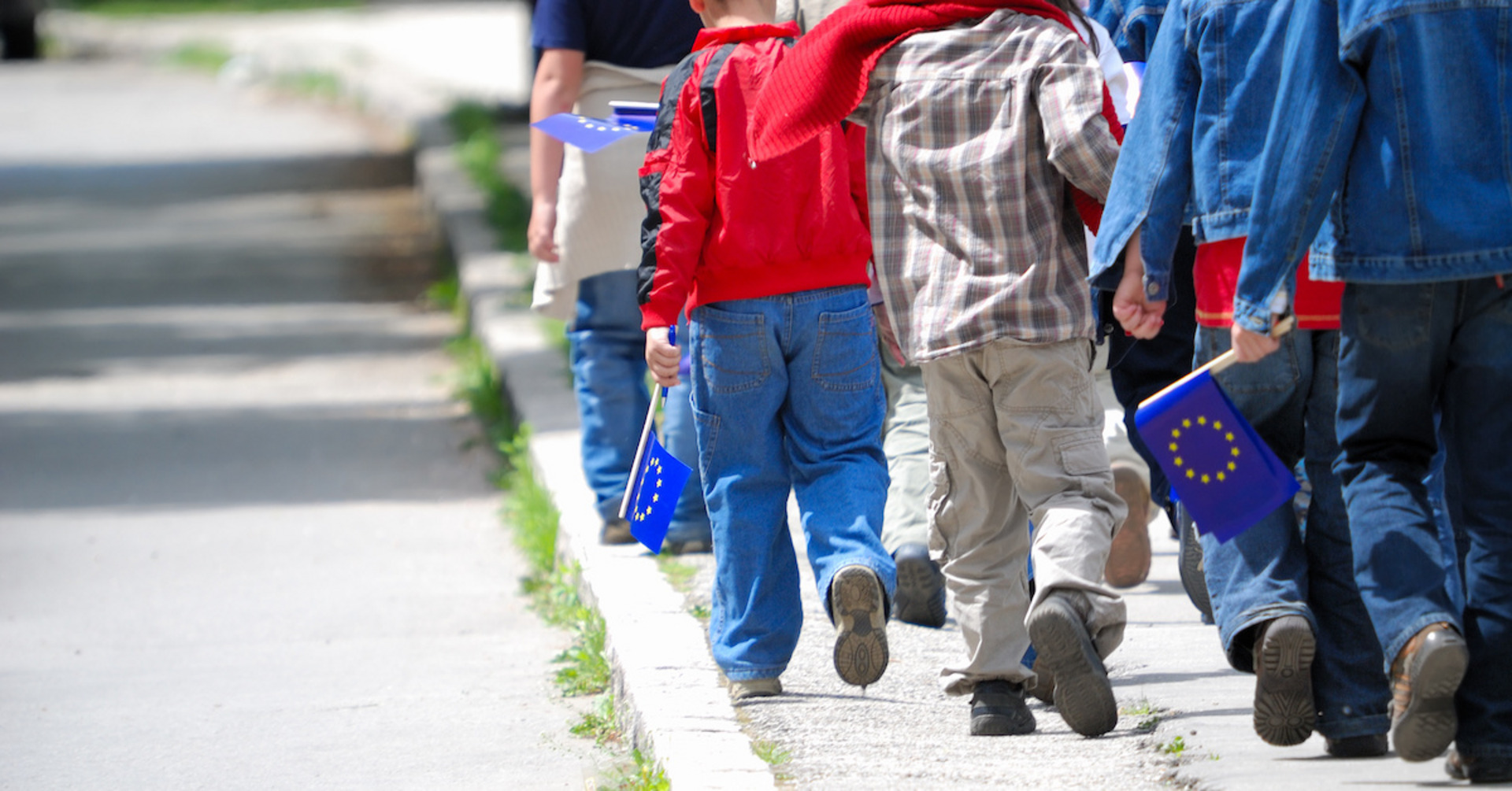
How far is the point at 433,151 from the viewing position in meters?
15.6

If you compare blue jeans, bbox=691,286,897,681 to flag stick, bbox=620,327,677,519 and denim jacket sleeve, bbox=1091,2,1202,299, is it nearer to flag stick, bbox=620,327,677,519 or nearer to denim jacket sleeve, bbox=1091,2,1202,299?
flag stick, bbox=620,327,677,519

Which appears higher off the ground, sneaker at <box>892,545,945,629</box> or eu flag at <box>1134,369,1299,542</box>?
eu flag at <box>1134,369,1299,542</box>

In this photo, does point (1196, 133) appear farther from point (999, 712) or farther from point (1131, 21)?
point (999, 712)

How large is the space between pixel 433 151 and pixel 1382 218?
13058 millimetres

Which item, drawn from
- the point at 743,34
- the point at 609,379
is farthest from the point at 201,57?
the point at 743,34

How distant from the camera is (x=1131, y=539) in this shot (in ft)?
16.2

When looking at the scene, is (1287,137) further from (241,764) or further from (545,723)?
(241,764)

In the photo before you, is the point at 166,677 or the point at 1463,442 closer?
the point at 1463,442

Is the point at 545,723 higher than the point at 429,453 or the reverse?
higher

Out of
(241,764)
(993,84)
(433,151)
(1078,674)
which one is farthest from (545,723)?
(433,151)

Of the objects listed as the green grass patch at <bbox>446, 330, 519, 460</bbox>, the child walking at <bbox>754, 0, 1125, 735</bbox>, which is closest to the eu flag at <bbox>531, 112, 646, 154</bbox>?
the child walking at <bbox>754, 0, 1125, 735</bbox>

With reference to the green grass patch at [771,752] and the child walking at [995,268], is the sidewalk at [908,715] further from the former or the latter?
the child walking at [995,268]

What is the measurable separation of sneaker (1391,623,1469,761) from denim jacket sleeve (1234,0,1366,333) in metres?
0.57

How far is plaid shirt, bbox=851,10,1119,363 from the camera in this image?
3.65 meters
